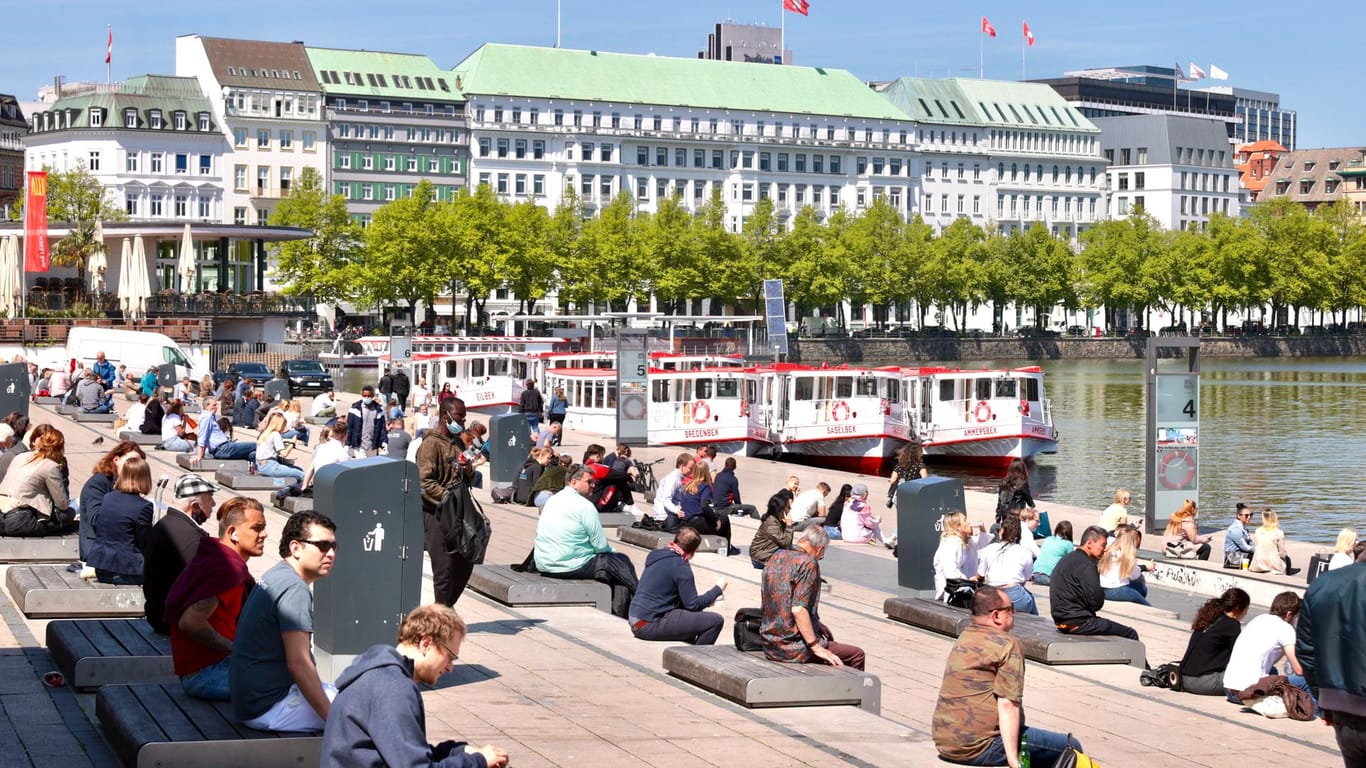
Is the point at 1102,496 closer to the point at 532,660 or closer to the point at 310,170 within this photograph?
the point at 532,660

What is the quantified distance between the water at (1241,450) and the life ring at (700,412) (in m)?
7.24

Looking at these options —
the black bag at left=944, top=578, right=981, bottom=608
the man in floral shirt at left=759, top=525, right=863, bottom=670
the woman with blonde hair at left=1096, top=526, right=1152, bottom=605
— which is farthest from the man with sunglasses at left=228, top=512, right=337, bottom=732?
the woman with blonde hair at left=1096, top=526, right=1152, bottom=605

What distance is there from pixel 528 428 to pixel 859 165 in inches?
5253

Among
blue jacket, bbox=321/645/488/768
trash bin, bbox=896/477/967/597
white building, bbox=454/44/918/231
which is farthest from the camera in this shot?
white building, bbox=454/44/918/231

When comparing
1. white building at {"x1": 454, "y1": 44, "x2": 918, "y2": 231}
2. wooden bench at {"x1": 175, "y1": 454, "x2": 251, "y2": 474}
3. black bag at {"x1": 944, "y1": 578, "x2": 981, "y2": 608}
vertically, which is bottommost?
black bag at {"x1": 944, "y1": 578, "x2": 981, "y2": 608}

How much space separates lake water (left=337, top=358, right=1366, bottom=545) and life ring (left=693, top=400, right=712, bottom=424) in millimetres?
7102

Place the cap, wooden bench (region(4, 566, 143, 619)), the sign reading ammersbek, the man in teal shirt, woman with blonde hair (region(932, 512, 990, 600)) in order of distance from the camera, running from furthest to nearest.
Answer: the sign reading ammersbek, woman with blonde hair (region(932, 512, 990, 600)), the man in teal shirt, the cap, wooden bench (region(4, 566, 143, 619))

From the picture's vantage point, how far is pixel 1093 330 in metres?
151

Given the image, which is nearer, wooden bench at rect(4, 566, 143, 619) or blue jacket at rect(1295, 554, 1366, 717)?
blue jacket at rect(1295, 554, 1366, 717)

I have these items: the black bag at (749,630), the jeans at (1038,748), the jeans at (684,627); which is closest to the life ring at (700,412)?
the jeans at (684,627)

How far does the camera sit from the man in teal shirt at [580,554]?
629 inches

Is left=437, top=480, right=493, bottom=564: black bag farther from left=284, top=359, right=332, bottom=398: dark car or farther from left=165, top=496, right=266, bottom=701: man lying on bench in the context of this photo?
left=284, top=359, right=332, bottom=398: dark car

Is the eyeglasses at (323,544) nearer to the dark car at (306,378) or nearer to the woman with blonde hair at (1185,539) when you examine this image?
the woman with blonde hair at (1185,539)

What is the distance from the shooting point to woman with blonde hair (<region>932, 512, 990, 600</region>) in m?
17.2
